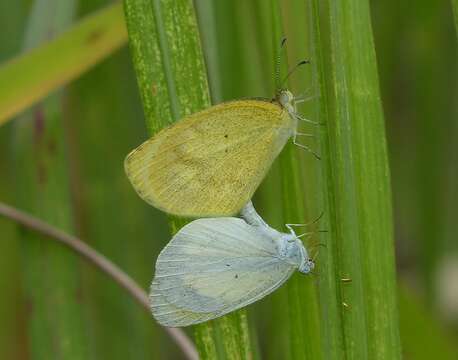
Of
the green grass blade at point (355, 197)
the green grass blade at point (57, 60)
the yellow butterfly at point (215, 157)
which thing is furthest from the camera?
the green grass blade at point (57, 60)

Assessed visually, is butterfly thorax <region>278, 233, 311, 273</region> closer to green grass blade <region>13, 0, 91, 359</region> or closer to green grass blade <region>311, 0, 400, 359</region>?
green grass blade <region>311, 0, 400, 359</region>

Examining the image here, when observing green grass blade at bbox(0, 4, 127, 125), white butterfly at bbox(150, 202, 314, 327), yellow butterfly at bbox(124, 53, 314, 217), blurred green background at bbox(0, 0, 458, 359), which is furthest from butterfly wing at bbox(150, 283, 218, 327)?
green grass blade at bbox(0, 4, 127, 125)

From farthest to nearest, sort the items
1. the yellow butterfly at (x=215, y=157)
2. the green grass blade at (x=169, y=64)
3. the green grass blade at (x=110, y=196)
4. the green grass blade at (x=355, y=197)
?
the green grass blade at (x=110, y=196), the yellow butterfly at (x=215, y=157), the green grass blade at (x=169, y=64), the green grass blade at (x=355, y=197)

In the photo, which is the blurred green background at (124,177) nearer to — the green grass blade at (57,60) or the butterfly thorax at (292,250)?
the green grass blade at (57,60)

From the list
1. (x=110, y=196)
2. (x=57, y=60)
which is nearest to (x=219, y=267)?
(x=57, y=60)

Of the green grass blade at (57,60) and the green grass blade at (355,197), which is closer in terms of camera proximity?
the green grass blade at (355,197)

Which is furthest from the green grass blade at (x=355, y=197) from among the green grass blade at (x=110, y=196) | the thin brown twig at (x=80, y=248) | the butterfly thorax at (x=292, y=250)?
the green grass blade at (x=110, y=196)

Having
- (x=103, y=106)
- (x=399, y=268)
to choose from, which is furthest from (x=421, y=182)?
(x=103, y=106)

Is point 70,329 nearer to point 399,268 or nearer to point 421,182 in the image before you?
point 421,182
